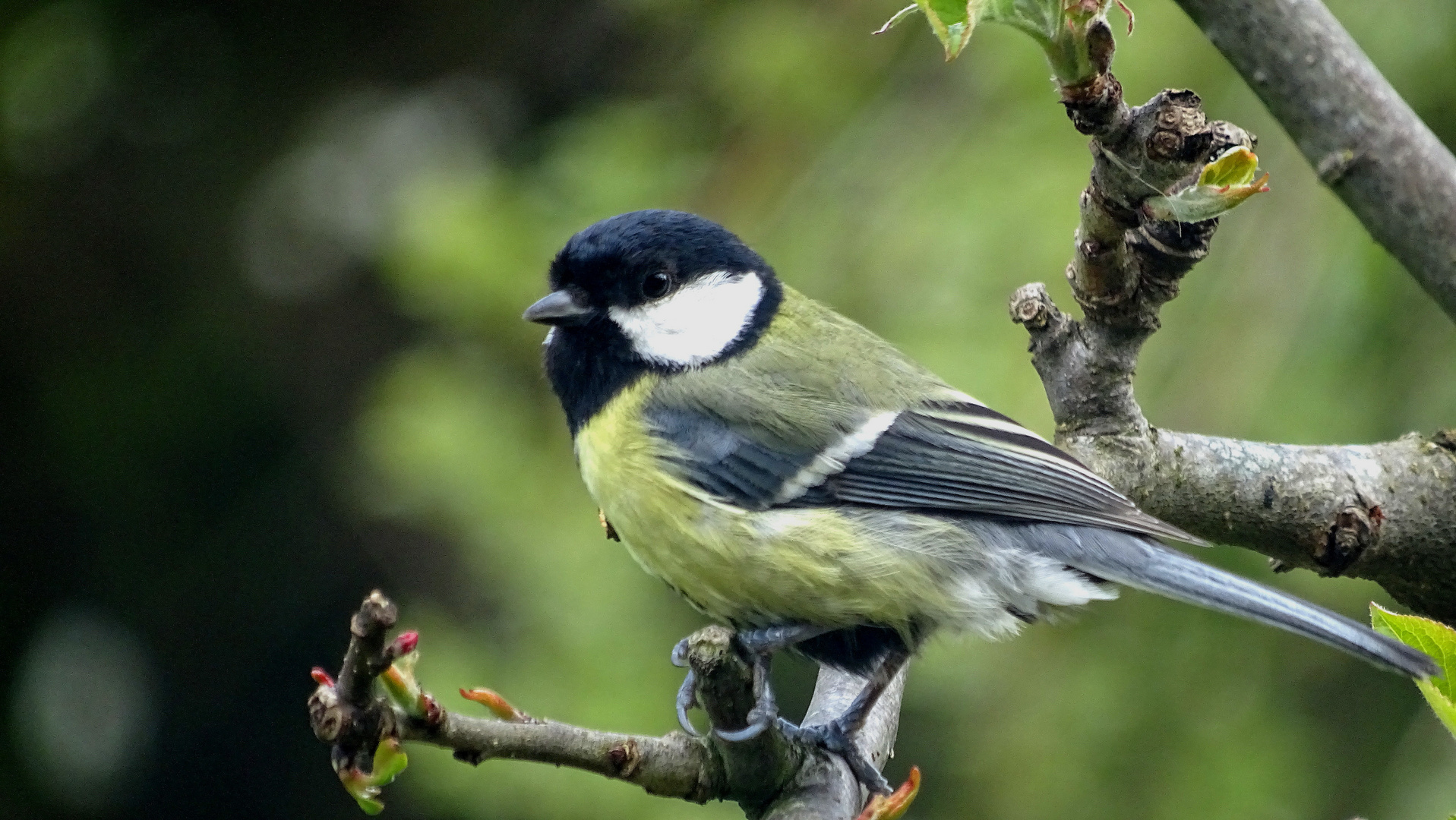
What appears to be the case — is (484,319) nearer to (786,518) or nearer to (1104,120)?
(786,518)

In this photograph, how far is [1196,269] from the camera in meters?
2.19

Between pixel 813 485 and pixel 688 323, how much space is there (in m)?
0.38

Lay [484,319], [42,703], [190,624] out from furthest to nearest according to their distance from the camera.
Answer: [190,624]
[42,703]
[484,319]

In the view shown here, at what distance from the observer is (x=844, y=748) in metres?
1.58

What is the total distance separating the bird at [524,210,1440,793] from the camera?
67.7 inches

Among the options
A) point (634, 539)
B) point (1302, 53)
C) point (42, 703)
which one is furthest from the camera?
point (42, 703)

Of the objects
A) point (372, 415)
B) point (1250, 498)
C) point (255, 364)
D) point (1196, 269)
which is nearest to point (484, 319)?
point (372, 415)

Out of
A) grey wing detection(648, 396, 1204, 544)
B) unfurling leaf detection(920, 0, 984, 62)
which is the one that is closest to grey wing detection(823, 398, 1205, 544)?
grey wing detection(648, 396, 1204, 544)

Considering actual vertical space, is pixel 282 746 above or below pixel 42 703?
below

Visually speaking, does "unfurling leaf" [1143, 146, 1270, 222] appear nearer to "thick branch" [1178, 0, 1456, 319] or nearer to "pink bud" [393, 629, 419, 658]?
"thick branch" [1178, 0, 1456, 319]

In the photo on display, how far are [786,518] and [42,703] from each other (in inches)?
86.7

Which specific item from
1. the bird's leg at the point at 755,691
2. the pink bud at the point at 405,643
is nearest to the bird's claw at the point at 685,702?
the bird's leg at the point at 755,691

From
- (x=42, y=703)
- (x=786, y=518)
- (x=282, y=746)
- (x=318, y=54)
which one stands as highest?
(x=318, y=54)

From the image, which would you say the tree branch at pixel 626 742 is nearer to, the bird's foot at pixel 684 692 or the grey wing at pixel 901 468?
the bird's foot at pixel 684 692
